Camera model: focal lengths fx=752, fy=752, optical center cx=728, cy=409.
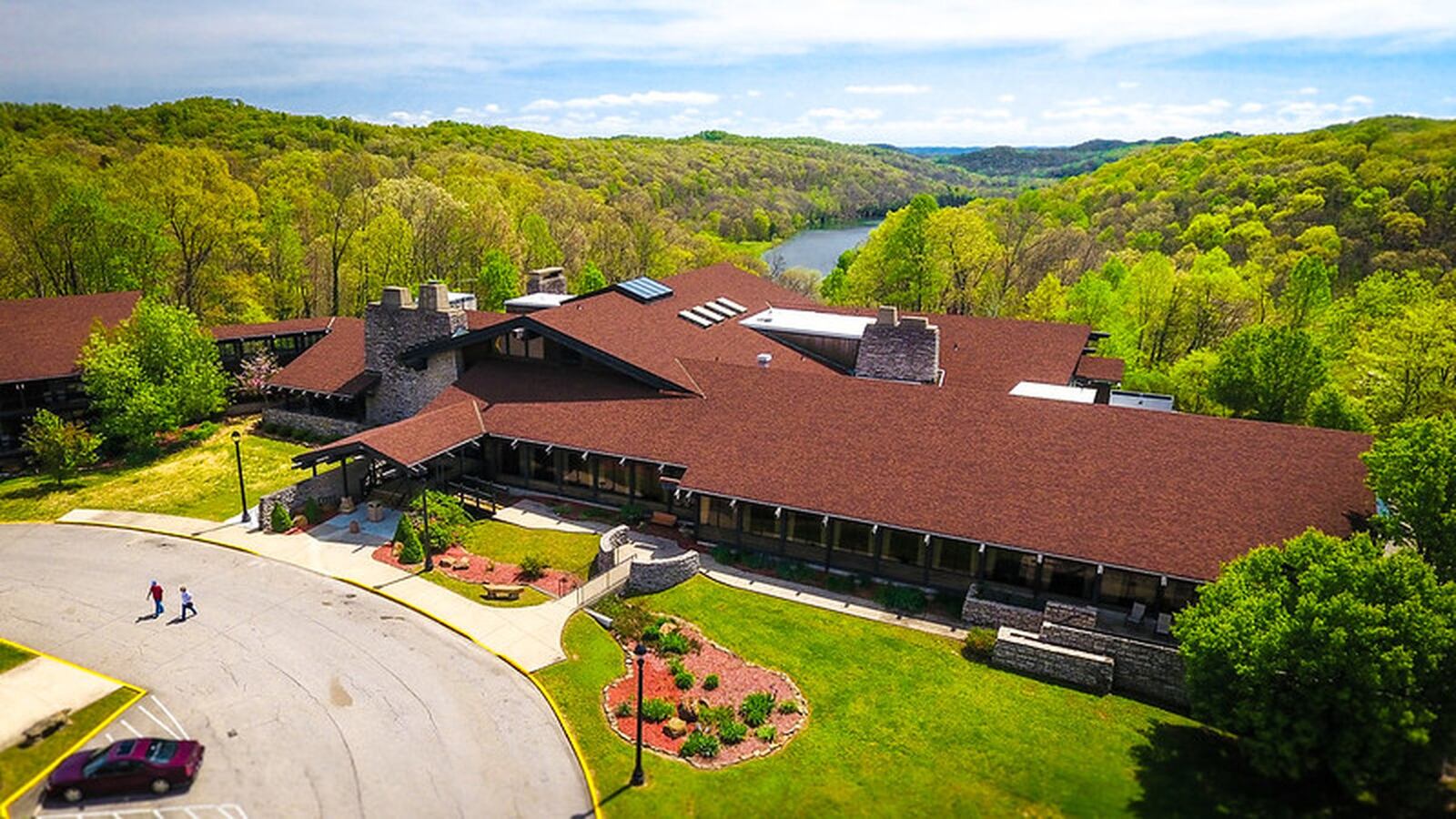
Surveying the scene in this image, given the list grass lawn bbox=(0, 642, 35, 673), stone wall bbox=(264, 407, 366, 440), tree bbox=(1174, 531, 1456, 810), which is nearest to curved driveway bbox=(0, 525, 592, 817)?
grass lawn bbox=(0, 642, 35, 673)

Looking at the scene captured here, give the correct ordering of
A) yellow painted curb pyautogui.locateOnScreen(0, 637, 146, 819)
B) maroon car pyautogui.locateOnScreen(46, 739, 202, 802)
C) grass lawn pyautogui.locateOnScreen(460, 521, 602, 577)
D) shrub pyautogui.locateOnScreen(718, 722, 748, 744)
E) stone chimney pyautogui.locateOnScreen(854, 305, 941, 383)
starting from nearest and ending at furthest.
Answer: maroon car pyautogui.locateOnScreen(46, 739, 202, 802), yellow painted curb pyautogui.locateOnScreen(0, 637, 146, 819), shrub pyautogui.locateOnScreen(718, 722, 748, 744), grass lawn pyautogui.locateOnScreen(460, 521, 602, 577), stone chimney pyautogui.locateOnScreen(854, 305, 941, 383)

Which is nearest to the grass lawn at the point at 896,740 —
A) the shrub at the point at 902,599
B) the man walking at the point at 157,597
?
the shrub at the point at 902,599

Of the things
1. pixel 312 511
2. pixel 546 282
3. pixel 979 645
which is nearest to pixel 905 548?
pixel 979 645

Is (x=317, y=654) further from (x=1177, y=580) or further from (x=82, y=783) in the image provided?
(x=1177, y=580)

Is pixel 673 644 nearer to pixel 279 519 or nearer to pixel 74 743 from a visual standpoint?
pixel 74 743

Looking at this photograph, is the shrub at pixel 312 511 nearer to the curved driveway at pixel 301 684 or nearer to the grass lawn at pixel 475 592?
the curved driveway at pixel 301 684

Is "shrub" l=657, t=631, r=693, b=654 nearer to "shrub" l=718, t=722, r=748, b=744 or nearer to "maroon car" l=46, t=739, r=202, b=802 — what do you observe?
"shrub" l=718, t=722, r=748, b=744

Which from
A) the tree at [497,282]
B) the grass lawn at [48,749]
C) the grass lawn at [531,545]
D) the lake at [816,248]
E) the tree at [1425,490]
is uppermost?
the lake at [816,248]
